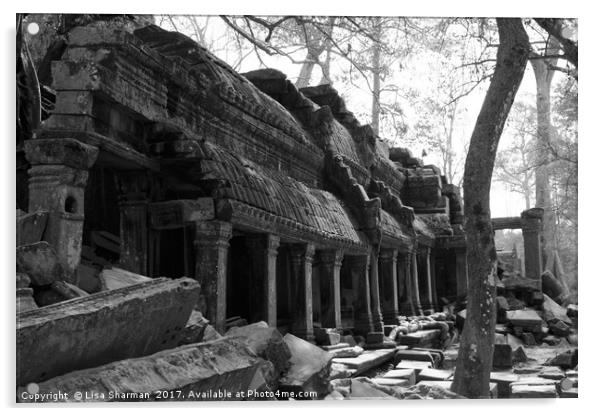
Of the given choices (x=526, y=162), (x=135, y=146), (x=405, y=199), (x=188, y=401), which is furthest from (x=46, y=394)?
(x=405, y=199)

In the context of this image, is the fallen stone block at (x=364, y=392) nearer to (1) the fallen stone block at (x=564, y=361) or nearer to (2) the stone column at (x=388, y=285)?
(1) the fallen stone block at (x=564, y=361)

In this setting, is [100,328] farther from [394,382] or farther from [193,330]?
[394,382]

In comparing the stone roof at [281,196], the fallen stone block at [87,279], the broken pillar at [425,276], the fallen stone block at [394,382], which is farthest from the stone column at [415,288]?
the fallen stone block at [87,279]

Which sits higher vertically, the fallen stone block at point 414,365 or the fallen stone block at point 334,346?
the fallen stone block at point 334,346

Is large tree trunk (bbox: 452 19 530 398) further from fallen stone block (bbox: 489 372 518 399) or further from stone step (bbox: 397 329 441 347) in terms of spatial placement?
stone step (bbox: 397 329 441 347)

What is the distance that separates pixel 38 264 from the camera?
5531mm

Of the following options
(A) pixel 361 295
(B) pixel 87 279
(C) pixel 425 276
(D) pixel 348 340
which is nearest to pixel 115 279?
(B) pixel 87 279

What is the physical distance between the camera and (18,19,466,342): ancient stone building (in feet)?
23.2

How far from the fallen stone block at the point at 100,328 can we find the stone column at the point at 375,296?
846 centimetres

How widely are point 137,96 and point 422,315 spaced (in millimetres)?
11247

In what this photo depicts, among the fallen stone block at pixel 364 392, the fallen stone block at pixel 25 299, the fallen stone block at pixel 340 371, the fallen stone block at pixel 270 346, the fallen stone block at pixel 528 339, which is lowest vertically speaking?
the fallen stone block at pixel 528 339

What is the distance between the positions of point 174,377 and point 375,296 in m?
9.44

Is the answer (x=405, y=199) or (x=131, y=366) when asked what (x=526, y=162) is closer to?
(x=131, y=366)

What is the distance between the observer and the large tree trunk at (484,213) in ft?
23.9
